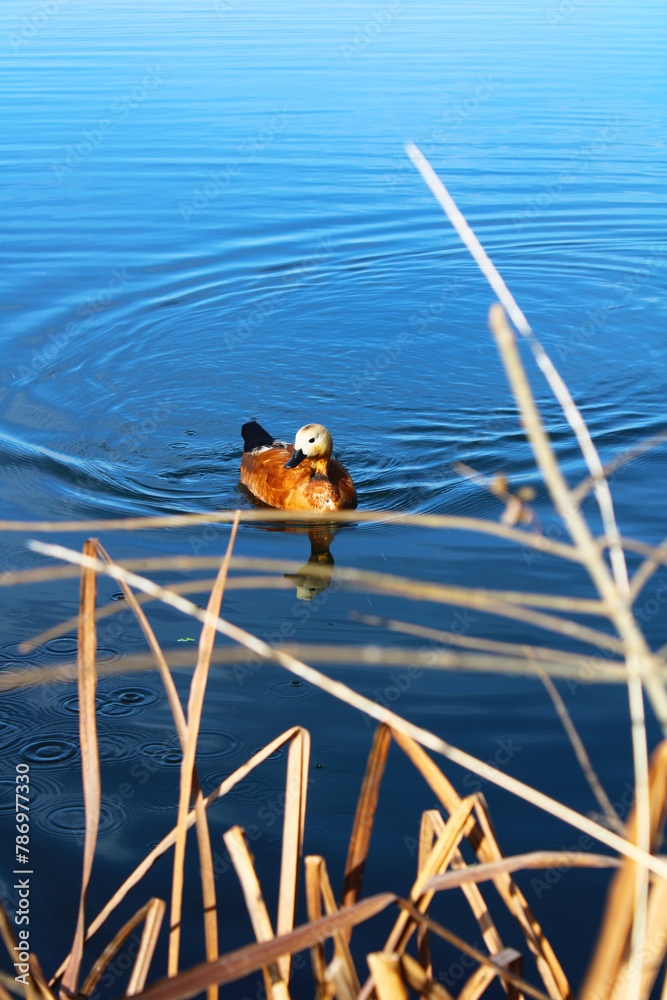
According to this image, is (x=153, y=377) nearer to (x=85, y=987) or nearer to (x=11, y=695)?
(x=11, y=695)

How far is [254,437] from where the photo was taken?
779cm

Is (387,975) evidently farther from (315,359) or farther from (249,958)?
(315,359)

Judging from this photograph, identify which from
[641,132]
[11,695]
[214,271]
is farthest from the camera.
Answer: [641,132]

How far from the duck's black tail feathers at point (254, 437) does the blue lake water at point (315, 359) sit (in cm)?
23

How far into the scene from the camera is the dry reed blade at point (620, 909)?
1.28 meters

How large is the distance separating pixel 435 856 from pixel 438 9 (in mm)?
39378

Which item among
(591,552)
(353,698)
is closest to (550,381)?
(591,552)

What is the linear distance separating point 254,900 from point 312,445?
502 centimetres

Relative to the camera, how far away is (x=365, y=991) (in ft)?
5.94

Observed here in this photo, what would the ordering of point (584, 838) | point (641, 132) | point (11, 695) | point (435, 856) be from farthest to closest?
point (641, 132), point (11, 695), point (584, 838), point (435, 856)

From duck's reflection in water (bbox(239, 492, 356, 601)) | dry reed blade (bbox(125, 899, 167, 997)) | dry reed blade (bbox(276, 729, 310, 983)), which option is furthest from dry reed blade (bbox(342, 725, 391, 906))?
duck's reflection in water (bbox(239, 492, 356, 601))

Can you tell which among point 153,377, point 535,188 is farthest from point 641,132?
point 153,377

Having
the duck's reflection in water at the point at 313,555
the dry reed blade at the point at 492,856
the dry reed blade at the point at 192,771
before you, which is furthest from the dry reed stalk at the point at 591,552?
the duck's reflection in water at the point at 313,555

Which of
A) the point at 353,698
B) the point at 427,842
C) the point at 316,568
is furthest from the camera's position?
the point at 316,568
